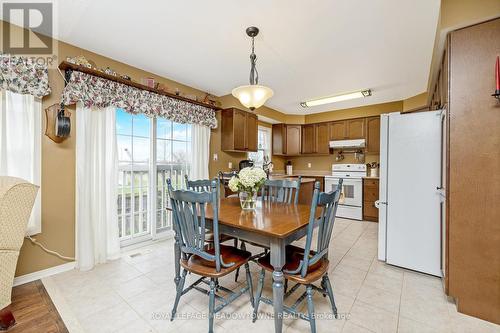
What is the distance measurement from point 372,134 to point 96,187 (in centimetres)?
501

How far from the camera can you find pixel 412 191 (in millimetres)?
2381

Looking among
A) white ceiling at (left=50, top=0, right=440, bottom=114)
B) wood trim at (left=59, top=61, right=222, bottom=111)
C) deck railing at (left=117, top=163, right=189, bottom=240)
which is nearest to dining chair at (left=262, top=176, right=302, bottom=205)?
deck railing at (left=117, top=163, right=189, bottom=240)

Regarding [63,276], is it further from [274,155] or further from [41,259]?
[274,155]

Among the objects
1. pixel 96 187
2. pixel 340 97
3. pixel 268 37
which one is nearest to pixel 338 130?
pixel 340 97

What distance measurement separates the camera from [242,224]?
1526mm

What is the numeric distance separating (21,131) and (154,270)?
6.30 feet

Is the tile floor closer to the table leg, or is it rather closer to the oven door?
the table leg

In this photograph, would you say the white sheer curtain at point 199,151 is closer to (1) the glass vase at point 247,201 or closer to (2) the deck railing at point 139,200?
(2) the deck railing at point 139,200

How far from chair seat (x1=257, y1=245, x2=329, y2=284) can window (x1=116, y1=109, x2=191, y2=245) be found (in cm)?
181

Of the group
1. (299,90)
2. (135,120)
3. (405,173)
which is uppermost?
(299,90)

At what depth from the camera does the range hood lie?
15.8ft

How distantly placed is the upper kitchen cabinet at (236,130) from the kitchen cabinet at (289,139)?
4.88 ft

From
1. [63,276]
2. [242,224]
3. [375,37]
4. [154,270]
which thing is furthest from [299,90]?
[63,276]

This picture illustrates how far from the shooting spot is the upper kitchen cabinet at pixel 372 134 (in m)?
4.66
